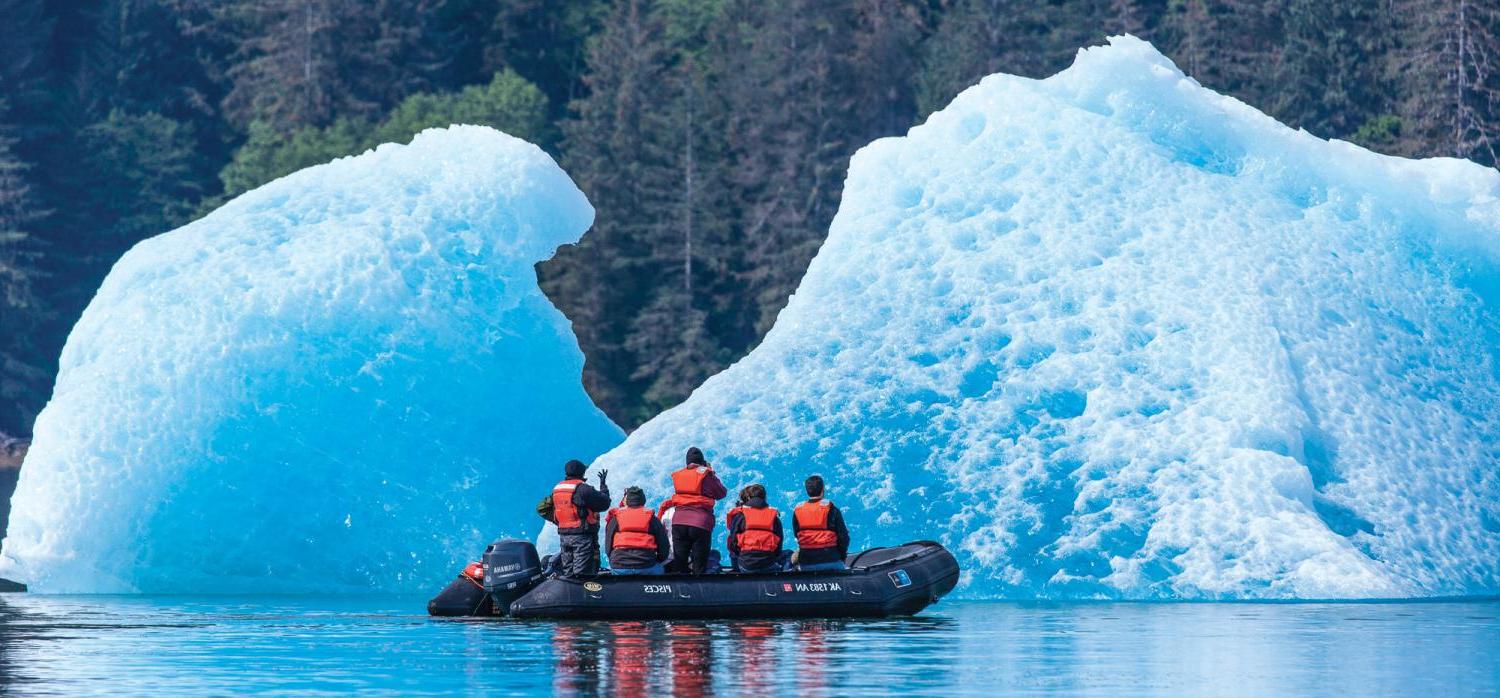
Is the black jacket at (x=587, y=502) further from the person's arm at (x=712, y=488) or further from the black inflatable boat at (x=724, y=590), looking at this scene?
the person's arm at (x=712, y=488)

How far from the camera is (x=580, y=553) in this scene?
25469mm

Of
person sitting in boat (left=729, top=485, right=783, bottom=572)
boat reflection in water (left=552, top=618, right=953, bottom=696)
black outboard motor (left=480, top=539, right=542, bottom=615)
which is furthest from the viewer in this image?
black outboard motor (left=480, top=539, right=542, bottom=615)

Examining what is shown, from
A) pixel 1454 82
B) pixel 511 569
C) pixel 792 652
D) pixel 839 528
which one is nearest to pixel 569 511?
pixel 511 569

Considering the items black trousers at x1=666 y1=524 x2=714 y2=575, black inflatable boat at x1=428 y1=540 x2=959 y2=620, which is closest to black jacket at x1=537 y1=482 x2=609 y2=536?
black inflatable boat at x1=428 y1=540 x2=959 y2=620

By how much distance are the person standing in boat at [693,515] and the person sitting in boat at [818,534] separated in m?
Answer: 0.85

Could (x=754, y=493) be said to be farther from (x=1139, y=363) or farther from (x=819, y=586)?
(x=1139, y=363)

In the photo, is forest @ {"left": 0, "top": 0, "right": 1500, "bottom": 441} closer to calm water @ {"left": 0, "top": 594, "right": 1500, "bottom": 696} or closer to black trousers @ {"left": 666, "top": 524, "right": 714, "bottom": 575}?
calm water @ {"left": 0, "top": 594, "right": 1500, "bottom": 696}

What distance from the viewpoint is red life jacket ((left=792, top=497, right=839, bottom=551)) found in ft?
83.9

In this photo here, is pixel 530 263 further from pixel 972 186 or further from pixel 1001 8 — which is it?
pixel 1001 8

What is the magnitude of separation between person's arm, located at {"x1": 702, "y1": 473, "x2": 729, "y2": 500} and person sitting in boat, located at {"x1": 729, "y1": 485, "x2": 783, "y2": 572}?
292 mm

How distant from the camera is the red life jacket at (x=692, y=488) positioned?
25719 millimetres

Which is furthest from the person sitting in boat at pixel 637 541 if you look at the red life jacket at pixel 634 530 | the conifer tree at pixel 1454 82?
the conifer tree at pixel 1454 82

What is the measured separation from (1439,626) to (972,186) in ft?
30.0

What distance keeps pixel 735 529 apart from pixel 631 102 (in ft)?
149
